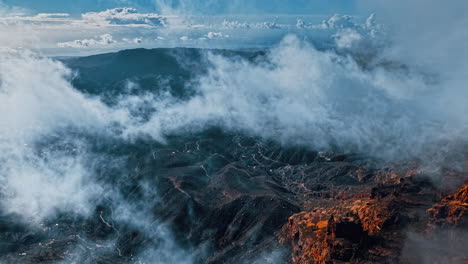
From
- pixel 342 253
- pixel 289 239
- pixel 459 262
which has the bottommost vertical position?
pixel 289 239

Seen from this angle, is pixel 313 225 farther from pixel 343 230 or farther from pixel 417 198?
pixel 417 198

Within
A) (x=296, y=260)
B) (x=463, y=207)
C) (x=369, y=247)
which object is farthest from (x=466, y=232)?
(x=296, y=260)

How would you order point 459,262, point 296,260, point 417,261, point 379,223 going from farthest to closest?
point 296,260, point 379,223, point 417,261, point 459,262

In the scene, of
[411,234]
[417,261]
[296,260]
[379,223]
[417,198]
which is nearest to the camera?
[417,261]

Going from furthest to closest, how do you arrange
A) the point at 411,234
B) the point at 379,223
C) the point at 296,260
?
the point at 296,260 < the point at 379,223 < the point at 411,234

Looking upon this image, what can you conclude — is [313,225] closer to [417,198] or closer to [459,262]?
[417,198]

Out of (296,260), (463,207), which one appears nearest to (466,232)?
(463,207)

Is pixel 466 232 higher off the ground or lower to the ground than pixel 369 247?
higher

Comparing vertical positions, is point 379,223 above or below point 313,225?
above

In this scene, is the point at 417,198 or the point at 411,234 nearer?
the point at 411,234
